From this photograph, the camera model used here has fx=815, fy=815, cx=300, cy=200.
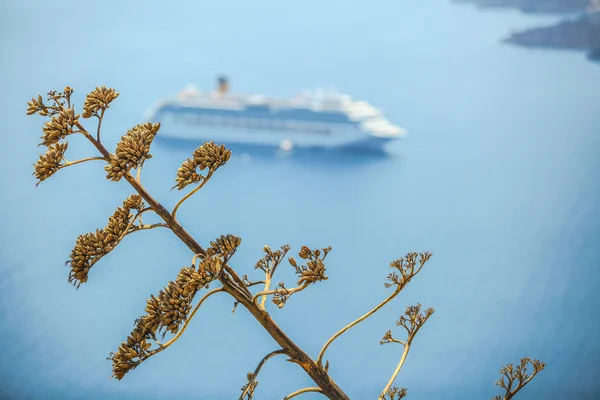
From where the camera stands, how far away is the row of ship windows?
8.73 feet

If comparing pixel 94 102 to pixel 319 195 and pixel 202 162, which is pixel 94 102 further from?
pixel 319 195

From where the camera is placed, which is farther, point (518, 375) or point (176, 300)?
point (518, 375)

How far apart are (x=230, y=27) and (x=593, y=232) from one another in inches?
55.6

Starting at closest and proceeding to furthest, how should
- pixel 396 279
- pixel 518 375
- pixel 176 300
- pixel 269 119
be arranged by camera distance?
1. pixel 176 300
2. pixel 396 279
3. pixel 518 375
4. pixel 269 119

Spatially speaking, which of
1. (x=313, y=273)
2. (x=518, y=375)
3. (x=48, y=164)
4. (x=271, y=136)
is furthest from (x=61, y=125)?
(x=271, y=136)

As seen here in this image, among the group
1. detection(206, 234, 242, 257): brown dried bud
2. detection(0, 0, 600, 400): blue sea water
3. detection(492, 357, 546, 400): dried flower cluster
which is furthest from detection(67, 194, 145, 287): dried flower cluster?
detection(0, 0, 600, 400): blue sea water

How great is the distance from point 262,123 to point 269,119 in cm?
3

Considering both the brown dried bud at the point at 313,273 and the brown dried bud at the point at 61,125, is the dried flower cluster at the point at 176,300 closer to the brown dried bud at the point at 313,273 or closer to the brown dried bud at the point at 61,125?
the brown dried bud at the point at 313,273

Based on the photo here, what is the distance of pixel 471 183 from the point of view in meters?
2.72

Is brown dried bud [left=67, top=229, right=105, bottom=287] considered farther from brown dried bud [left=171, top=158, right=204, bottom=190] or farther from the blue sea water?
the blue sea water

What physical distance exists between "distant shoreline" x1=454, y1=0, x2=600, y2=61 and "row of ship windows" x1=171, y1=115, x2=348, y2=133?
0.63 metres

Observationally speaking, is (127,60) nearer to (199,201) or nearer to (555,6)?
(199,201)

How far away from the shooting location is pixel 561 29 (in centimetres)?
275

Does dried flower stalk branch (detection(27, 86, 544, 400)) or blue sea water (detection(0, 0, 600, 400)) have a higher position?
blue sea water (detection(0, 0, 600, 400))
